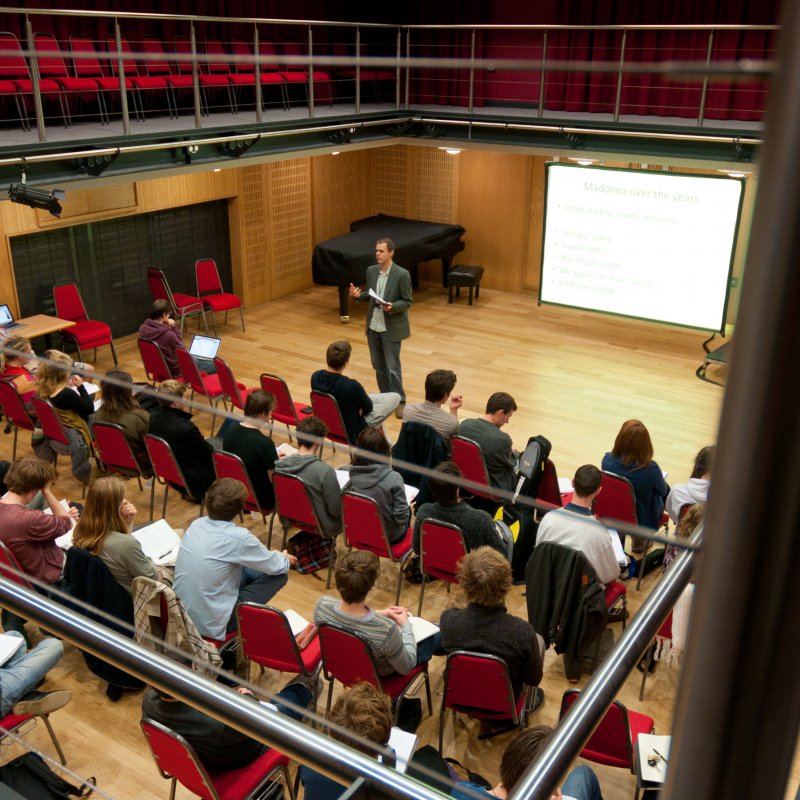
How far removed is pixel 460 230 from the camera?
464 inches

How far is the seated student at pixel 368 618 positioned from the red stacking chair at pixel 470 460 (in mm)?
1597

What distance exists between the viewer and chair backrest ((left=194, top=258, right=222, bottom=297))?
9.91 metres

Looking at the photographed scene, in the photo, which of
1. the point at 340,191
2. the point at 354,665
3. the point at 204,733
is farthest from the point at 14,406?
the point at 340,191

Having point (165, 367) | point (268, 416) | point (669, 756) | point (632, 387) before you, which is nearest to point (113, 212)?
point (165, 367)

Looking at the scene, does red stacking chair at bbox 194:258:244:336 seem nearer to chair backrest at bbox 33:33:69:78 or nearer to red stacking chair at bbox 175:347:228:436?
red stacking chair at bbox 175:347:228:436

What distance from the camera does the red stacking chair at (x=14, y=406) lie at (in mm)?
6340

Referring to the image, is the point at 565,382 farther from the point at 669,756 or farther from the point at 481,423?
the point at 669,756

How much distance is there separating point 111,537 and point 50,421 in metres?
2.34

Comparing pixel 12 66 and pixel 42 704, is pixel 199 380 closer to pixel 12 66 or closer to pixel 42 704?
pixel 12 66

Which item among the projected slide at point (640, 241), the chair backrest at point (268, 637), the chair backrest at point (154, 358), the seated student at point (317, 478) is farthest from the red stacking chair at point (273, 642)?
the projected slide at point (640, 241)

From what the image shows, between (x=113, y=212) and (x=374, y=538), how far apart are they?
616 cm

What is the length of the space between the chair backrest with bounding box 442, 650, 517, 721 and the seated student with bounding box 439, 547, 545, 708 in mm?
96

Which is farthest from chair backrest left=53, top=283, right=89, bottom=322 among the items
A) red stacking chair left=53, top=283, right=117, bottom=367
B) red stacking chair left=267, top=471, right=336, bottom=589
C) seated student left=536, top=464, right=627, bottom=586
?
seated student left=536, top=464, right=627, bottom=586

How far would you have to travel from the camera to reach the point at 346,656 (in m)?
3.72
